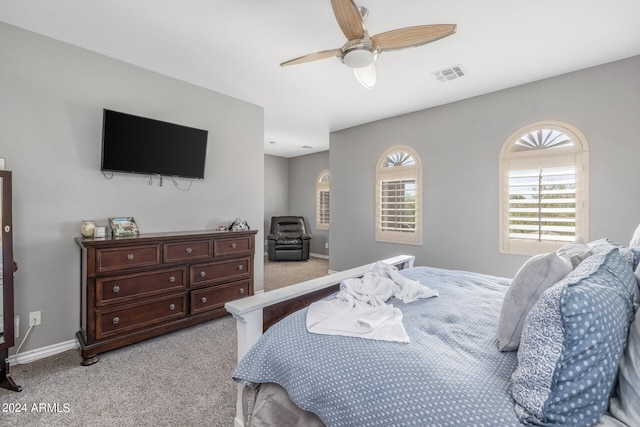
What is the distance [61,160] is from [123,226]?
29.2 inches

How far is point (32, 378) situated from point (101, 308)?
583 millimetres

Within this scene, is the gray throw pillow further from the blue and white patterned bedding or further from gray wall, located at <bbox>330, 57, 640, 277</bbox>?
gray wall, located at <bbox>330, 57, 640, 277</bbox>

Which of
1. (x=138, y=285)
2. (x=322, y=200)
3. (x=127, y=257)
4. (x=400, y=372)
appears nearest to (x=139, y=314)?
(x=138, y=285)

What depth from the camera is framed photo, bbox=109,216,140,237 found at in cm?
264

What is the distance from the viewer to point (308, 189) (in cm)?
747

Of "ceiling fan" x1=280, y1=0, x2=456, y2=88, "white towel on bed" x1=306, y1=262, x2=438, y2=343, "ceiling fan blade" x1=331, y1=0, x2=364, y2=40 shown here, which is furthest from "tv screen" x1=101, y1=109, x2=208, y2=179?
"white towel on bed" x1=306, y1=262, x2=438, y2=343

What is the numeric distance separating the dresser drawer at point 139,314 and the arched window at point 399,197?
9.98 feet

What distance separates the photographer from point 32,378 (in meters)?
2.04

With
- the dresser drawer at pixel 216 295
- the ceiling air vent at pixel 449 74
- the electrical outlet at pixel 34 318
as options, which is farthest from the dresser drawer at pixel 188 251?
the ceiling air vent at pixel 449 74

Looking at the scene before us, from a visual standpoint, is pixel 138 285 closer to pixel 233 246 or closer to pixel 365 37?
pixel 233 246

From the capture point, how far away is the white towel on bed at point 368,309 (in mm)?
1180

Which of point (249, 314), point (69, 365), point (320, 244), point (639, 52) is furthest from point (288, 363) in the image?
point (320, 244)

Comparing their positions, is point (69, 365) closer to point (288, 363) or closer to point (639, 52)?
point (288, 363)

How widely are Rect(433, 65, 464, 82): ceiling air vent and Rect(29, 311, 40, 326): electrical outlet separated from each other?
437cm
